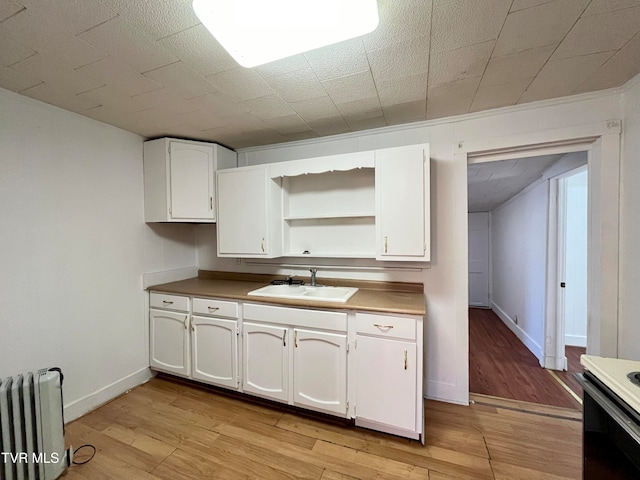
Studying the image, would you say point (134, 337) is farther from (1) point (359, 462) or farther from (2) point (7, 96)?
(1) point (359, 462)

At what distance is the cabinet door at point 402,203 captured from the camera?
1.78 metres

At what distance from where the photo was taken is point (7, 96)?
→ 60.8 inches

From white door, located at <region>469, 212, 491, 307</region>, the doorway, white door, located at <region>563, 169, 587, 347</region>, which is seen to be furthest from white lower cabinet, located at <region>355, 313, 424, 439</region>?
white door, located at <region>469, 212, 491, 307</region>

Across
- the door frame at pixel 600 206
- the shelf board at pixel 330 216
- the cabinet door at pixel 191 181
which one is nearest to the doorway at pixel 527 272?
the door frame at pixel 600 206

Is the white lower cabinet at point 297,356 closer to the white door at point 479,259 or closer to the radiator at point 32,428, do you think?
the radiator at point 32,428

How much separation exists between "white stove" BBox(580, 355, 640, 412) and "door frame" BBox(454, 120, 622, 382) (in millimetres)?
937

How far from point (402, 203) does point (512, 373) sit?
2262 millimetres

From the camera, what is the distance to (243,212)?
226 cm

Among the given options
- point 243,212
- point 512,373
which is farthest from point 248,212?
point 512,373

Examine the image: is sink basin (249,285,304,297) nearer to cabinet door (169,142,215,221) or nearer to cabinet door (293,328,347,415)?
cabinet door (293,328,347,415)

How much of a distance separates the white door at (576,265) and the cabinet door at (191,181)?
4235 mm

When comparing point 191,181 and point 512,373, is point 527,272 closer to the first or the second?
point 512,373

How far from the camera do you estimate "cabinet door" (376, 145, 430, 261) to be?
70.1 inches

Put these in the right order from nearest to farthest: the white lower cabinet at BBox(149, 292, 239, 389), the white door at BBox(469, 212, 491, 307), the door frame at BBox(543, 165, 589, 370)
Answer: the white lower cabinet at BBox(149, 292, 239, 389) < the door frame at BBox(543, 165, 589, 370) < the white door at BBox(469, 212, 491, 307)
